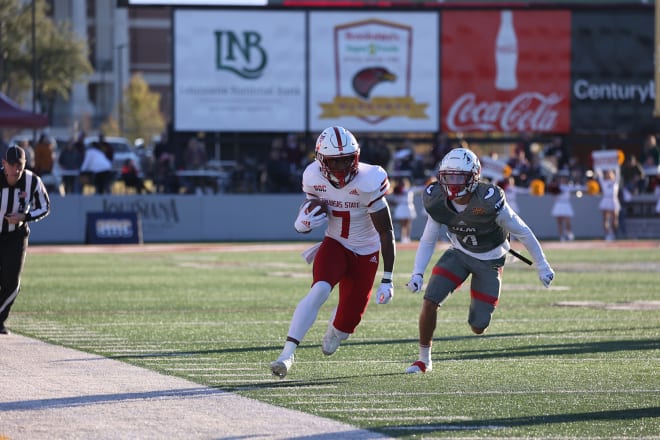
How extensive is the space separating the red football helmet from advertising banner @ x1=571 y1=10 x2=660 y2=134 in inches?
1080

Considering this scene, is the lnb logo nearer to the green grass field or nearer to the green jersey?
the green grass field

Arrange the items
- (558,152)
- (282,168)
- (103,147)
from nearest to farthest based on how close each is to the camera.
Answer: (282,168) < (103,147) < (558,152)

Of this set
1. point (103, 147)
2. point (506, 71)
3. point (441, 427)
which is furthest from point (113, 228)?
point (441, 427)

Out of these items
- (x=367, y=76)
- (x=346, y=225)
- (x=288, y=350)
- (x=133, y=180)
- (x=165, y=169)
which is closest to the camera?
(x=288, y=350)

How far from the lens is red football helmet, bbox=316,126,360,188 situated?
977cm

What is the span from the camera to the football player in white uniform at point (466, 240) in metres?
9.98

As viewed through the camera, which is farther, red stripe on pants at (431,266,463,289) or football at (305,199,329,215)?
red stripe on pants at (431,266,463,289)

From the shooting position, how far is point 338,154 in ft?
32.0

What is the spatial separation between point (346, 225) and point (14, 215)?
3.99m

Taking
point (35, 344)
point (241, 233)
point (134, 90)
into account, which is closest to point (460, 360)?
point (35, 344)

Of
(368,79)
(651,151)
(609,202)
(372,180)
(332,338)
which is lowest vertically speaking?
(609,202)

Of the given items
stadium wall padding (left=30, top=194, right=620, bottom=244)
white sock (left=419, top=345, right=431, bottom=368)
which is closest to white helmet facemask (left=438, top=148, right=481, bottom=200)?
white sock (left=419, top=345, right=431, bottom=368)

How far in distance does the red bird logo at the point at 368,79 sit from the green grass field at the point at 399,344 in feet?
43.7

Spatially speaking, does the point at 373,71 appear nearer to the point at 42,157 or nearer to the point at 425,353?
the point at 42,157
